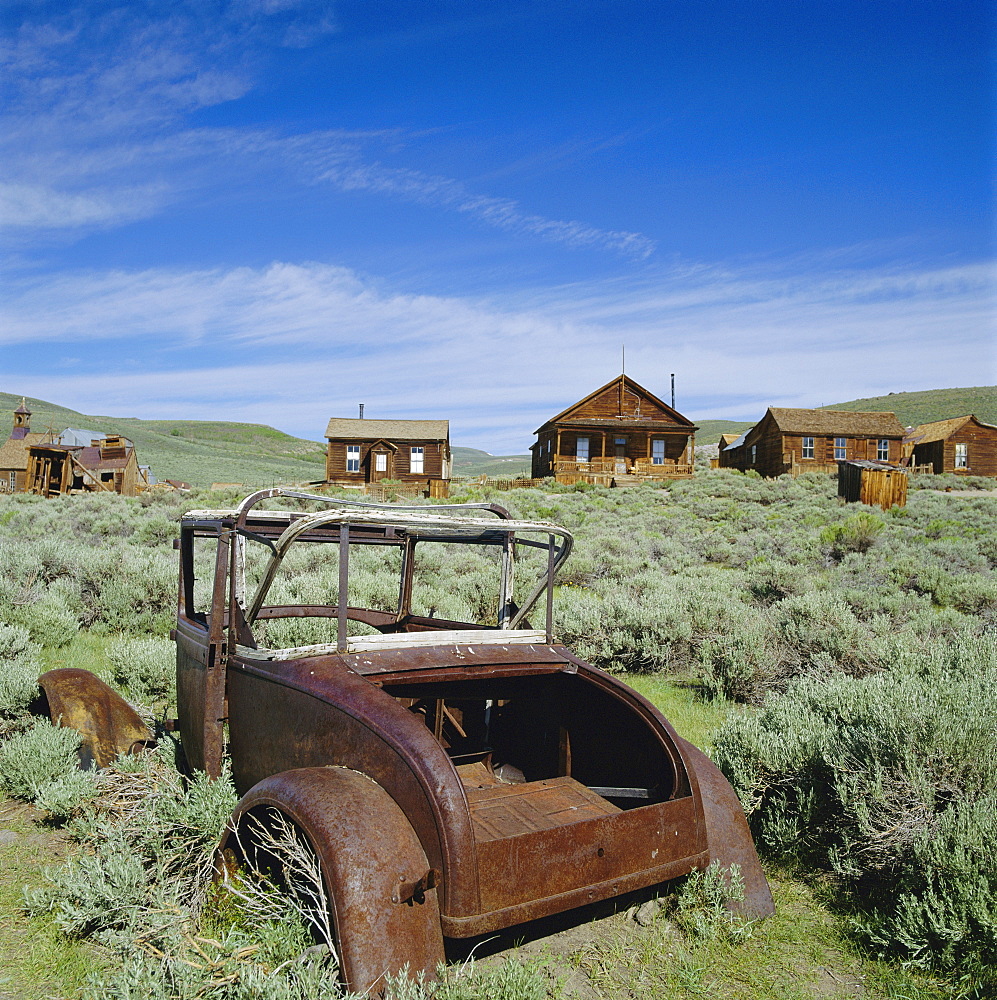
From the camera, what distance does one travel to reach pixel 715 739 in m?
4.74

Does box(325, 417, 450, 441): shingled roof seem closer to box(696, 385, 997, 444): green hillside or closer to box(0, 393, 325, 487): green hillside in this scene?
box(0, 393, 325, 487): green hillside

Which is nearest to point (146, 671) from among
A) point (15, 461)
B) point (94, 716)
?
point (94, 716)

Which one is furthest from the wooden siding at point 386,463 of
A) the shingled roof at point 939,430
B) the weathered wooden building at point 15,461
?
the shingled roof at point 939,430

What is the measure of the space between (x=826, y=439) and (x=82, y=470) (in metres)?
40.0

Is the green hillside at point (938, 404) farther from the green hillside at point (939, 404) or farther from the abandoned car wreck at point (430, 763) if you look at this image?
the abandoned car wreck at point (430, 763)

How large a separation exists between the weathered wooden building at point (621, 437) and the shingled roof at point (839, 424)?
23.1 feet

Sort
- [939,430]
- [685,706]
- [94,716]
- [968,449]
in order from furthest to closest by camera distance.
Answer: [939,430] < [968,449] < [685,706] < [94,716]

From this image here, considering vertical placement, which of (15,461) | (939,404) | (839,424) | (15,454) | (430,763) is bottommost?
(430,763)

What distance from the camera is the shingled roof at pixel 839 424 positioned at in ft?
137

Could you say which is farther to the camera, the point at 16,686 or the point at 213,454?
the point at 213,454

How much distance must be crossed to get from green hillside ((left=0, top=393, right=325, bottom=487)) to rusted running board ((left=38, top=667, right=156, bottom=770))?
130ft

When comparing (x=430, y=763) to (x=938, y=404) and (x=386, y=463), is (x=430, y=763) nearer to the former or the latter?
(x=386, y=463)

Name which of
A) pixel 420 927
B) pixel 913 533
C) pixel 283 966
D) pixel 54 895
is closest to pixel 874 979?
pixel 420 927

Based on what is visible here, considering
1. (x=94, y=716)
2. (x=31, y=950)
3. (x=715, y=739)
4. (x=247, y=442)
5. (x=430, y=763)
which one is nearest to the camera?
(x=430, y=763)
